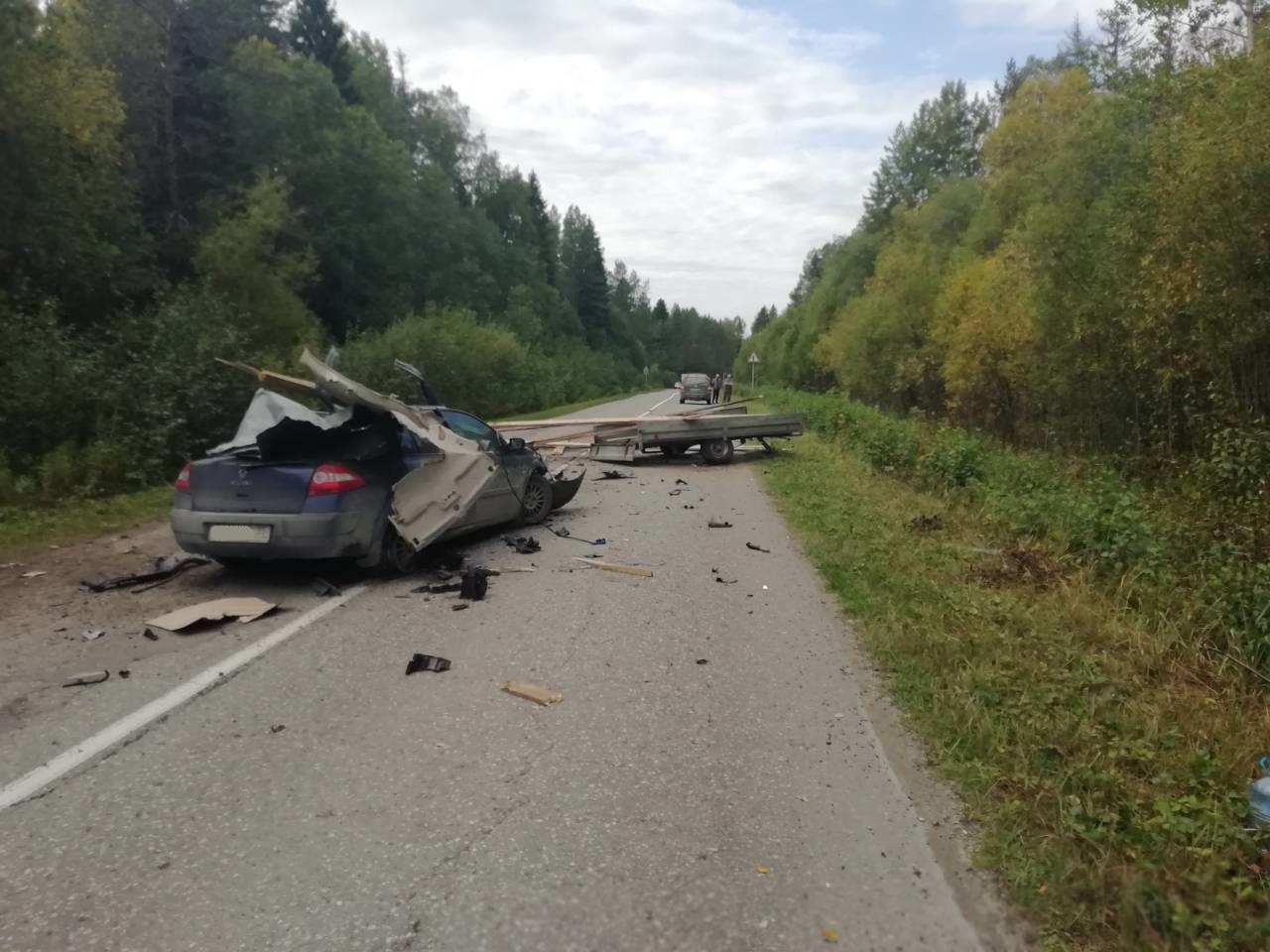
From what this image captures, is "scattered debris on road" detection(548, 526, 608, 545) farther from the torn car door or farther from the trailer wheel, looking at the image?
the trailer wheel

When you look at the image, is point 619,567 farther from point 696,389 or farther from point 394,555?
point 696,389

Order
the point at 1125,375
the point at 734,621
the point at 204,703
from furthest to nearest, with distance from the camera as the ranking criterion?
the point at 1125,375
the point at 734,621
the point at 204,703

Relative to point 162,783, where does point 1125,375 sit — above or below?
above

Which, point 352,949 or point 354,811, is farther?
point 354,811

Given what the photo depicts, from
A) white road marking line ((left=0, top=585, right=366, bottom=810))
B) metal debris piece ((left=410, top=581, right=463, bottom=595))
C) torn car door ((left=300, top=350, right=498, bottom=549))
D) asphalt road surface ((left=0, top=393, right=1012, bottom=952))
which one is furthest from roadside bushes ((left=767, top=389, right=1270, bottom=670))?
white road marking line ((left=0, top=585, right=366, bottom=810))

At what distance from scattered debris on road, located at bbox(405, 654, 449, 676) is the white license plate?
2270 millimetres

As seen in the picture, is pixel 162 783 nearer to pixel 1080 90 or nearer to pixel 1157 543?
pixel 1157 543

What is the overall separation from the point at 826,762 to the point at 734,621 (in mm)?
2493

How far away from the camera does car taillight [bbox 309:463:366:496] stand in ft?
23.6

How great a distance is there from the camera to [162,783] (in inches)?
153

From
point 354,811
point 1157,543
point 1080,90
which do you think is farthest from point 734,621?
point 1080,90

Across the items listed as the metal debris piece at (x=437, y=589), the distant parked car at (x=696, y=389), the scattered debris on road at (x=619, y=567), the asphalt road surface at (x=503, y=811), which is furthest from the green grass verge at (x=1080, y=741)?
the distant parked car at (x=696, y=389)

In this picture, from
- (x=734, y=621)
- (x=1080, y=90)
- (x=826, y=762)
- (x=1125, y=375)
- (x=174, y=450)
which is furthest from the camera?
(x=1080, y=90)

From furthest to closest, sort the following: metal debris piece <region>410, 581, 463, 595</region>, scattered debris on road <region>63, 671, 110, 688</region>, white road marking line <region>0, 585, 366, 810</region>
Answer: metal debris piece <region>410, 581, 463, 595</region>
scattered debris on road <region>63, 671, 110, 688</region>
white road marking line <region>0, 585, 366, 810</region>
